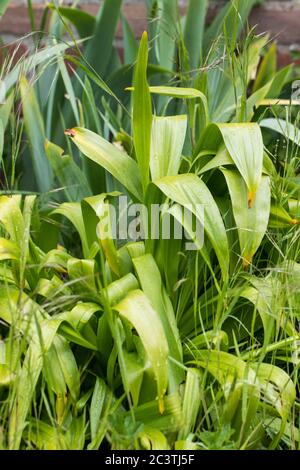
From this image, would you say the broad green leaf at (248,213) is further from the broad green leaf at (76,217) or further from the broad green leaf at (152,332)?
the broad green leaf at (76,217)

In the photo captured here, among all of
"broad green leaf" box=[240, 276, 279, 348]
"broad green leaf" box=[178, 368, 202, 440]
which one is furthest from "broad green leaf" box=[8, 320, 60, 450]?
"broad green leaf" box=[240, 276, 279, 348]

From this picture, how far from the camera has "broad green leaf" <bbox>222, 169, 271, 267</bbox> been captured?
1.35 m

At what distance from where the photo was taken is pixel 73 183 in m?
1.78

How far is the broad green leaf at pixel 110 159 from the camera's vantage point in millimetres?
1486

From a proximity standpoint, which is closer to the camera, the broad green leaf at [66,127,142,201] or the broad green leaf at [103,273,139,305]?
the broad green leaf at [103,273,139,305]

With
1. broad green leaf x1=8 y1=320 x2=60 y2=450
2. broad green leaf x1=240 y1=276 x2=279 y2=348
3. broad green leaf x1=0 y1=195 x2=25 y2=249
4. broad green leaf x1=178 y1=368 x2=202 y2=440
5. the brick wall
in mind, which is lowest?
broad green leaf x1=178 y1=368 x2=202 y2=440

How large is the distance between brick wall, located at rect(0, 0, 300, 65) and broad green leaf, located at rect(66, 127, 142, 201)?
60.6 inches

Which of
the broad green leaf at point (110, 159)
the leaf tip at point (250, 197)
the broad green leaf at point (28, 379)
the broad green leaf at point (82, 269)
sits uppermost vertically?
the broad green leaf at point (110, 159)

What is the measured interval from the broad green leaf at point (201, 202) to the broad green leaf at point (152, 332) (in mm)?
171

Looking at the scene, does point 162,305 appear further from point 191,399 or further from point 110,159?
point 110,159

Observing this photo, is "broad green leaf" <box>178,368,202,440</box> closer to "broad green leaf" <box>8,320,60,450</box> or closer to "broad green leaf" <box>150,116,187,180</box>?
"broad green leaf" <box>8,320,60,450</box>

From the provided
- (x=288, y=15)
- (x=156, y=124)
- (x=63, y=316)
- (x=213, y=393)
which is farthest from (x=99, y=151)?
(x=288, y=15)

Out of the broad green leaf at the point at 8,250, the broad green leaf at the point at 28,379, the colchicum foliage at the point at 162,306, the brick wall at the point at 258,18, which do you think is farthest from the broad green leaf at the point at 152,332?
the brick wall at the point at 258,18

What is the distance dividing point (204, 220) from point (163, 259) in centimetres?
15
